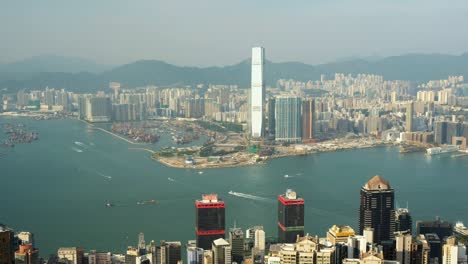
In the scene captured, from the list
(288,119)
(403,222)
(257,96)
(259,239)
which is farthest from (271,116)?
(259,239)

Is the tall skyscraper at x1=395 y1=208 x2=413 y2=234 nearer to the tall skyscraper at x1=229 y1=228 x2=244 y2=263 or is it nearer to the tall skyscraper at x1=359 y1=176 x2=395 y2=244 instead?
the tall skyscraper at x1=359 y1=176 x2=395 y2=244

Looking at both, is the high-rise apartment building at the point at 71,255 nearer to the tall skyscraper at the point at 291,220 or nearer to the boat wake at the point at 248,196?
the tall skyscraper at the point at 291,220

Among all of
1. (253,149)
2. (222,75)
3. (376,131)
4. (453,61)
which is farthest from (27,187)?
(453,61)

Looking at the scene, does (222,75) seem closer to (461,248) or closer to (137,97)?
(137,97)

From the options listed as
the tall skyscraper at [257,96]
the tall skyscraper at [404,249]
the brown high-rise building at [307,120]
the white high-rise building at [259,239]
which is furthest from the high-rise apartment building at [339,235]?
the tall skyscraper at [257,96]

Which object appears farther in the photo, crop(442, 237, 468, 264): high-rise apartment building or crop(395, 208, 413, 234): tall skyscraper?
crop(395, 208, 413, 234): tall skyscraper

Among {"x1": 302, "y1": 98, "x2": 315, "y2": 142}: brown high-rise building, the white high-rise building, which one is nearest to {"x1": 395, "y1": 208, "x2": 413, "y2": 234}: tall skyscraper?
the white high-rise building
